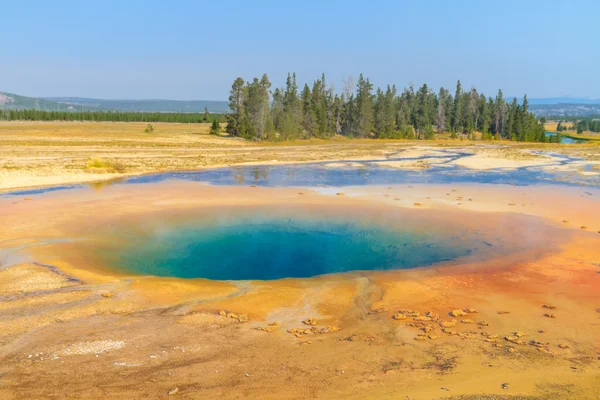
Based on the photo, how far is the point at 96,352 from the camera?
26.6 ft

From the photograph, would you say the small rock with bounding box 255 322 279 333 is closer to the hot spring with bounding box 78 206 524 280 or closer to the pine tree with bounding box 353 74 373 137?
the hot spring with bounding box 78 206 524 280

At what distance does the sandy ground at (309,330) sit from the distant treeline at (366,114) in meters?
57.2

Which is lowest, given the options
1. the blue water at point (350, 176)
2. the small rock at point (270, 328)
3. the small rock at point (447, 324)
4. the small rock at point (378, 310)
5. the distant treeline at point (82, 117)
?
the small rock at point (378, 310)

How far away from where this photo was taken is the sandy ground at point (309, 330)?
283 inches

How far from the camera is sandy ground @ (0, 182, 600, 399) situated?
718cm

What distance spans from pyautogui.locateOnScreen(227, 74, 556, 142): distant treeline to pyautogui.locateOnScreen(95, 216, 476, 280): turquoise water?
174 feet

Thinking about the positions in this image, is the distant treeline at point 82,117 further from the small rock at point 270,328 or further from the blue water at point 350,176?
the small rock at point 270,328

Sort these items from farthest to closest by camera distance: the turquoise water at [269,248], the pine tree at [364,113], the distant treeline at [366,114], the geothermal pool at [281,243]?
the pine tree at [364,113] < the distant treeline at [366,114] < the geothermal pool at [281,243] < the turquoise water at [269,248]

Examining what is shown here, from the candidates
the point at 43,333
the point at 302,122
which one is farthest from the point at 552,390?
the point at 302,122

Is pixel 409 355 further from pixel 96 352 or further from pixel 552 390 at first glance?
pixel 96 352

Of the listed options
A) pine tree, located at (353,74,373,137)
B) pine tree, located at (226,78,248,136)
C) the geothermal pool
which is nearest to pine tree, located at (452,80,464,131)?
pine tree, located at (353,74,373,137)

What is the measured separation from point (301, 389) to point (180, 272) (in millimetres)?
6733

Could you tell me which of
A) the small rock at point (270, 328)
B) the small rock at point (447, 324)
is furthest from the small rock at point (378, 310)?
the small rock at point (270, 328)

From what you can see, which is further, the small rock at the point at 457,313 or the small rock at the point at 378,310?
the small rock at the point at 378,310
